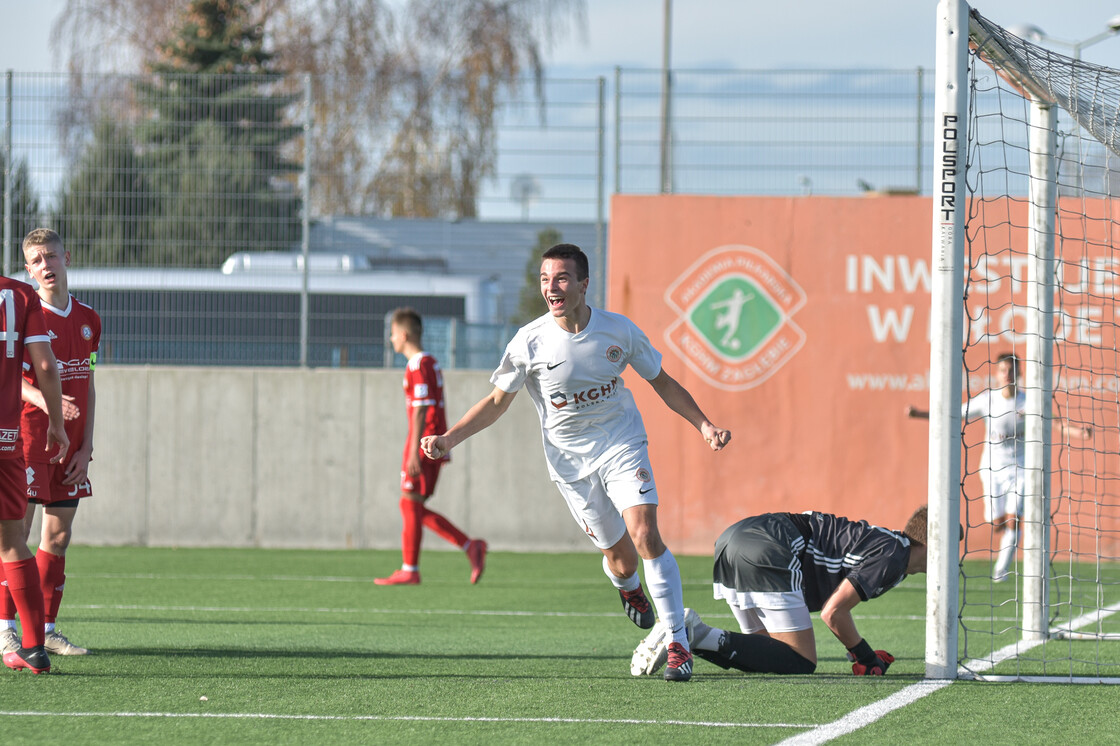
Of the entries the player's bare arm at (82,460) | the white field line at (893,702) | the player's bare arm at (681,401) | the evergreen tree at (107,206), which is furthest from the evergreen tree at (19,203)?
the white field line at (893,702)

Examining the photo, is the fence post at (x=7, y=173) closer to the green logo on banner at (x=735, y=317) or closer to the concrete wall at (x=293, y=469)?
the concrete wall at (x=293, y=469)

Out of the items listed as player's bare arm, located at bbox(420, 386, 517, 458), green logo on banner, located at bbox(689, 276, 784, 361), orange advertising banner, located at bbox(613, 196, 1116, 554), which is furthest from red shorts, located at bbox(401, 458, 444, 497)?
player's bare arm, located at bbox(420, 386, 517, 458)

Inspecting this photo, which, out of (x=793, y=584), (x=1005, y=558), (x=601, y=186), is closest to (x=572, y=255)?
(x=793, y=584)

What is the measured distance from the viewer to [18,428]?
18.5 ft

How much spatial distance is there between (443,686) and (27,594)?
1.85 metres

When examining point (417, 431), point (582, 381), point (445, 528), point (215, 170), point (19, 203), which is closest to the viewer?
point (582, 381)

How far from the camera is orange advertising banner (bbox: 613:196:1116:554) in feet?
42.1

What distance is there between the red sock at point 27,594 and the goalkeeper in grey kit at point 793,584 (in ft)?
8.79

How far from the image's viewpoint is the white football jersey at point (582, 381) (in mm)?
6016

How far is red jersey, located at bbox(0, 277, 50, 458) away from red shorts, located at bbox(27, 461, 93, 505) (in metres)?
0.69

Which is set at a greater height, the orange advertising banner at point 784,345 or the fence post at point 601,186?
the fence post at point 601,186

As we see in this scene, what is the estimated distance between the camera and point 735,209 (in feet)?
43.0

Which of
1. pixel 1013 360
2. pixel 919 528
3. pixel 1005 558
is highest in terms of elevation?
pixel 1013 360

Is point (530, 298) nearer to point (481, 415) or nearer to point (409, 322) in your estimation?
point (409, 322)
